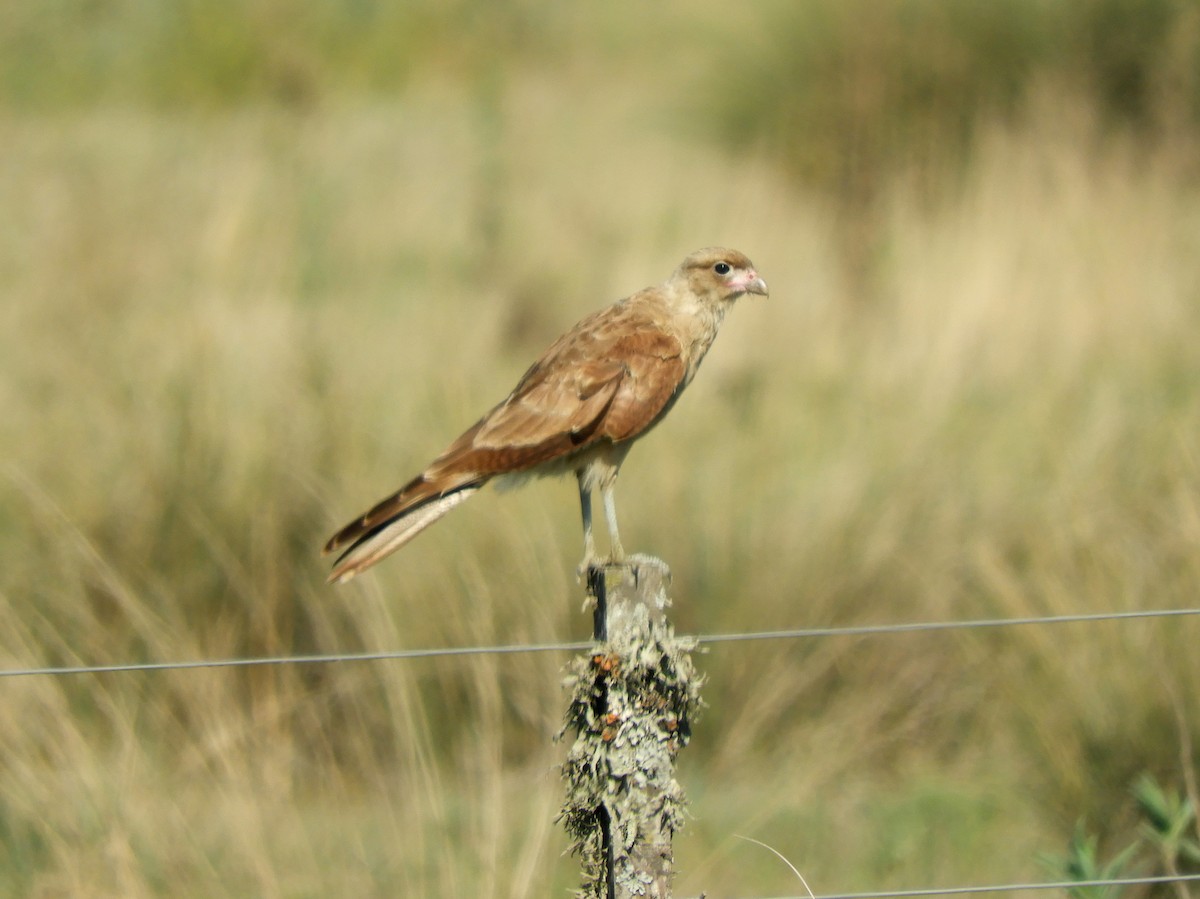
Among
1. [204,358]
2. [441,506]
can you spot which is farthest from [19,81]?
[441,506]

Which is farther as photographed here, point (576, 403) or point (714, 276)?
point (714, 276)

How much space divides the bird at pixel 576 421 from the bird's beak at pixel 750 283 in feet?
0.57

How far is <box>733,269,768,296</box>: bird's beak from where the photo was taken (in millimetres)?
4230

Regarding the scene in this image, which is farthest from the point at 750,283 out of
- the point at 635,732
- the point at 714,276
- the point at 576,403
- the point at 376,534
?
the point at 635,732

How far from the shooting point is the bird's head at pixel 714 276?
4207 mm

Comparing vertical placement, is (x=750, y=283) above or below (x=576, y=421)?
above

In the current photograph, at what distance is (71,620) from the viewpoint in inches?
204

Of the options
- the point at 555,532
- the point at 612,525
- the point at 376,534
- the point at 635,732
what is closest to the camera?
the point at 635,732

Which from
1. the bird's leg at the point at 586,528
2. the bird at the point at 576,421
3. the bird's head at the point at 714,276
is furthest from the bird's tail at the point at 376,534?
the bird's head at the point at 714,276

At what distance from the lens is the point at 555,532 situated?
5523 millimetres

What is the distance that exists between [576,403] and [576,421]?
51 mm

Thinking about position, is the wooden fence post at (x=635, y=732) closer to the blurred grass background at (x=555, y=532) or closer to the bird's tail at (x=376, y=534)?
the blurred grass background at (x=555, y=532)

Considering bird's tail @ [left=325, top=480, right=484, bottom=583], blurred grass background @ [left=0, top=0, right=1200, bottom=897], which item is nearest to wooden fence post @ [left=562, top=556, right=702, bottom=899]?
blurred grass background @ [left=0, top=0, right=1200, bottom=897]

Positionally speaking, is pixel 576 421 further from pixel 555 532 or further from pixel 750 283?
pixel 555 532
